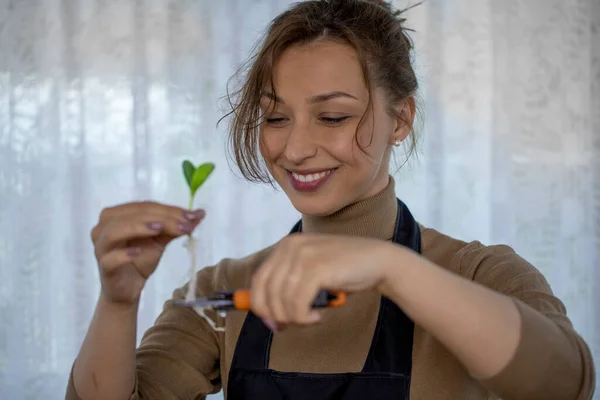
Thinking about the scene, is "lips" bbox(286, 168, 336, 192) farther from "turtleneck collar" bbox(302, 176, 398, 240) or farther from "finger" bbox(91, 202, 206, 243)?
"finger" bbox(91, 202, 206, 243)

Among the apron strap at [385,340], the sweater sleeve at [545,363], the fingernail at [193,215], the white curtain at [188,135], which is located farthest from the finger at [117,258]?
the white curtain at [188,135]

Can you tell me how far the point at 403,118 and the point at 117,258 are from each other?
0.58m

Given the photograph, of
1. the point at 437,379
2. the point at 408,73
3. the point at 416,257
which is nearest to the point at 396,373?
the point at 437,379

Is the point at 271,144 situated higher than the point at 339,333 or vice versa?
the point at 271,144

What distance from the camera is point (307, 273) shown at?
779 millimetres

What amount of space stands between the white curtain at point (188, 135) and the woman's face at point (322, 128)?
1.38 meters

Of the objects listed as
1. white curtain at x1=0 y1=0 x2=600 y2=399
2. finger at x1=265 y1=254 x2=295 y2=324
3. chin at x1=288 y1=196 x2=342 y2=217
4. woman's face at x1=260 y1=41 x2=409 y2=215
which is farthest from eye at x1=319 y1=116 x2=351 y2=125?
white curtain at x1=0 y1=0 x2=600 y2=399

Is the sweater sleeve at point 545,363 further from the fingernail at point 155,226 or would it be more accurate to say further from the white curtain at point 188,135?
the white curtain at point 188,135

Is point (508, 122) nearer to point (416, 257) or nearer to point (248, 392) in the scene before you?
point (248, 392)

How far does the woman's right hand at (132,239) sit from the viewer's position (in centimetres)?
98

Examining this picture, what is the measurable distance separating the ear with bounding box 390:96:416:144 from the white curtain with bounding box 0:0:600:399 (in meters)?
1.27

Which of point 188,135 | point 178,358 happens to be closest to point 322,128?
point 178,358

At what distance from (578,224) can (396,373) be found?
1759mm

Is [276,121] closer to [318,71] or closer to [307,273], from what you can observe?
[318,71]
